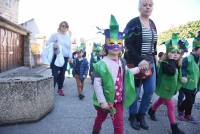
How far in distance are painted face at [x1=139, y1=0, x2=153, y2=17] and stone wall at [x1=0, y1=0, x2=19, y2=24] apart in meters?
17.3

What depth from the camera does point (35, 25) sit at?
33.5 m

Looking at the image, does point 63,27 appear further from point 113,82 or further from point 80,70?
point 113,82

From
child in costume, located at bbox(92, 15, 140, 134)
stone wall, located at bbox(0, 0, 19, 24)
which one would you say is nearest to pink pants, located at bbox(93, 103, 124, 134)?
child in costume, located at bbox(92, 15, 140, 134)

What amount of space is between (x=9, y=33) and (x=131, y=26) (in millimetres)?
12600

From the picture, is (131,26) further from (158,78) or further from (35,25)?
(35,25)

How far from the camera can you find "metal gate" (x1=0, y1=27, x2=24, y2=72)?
47.0 feet

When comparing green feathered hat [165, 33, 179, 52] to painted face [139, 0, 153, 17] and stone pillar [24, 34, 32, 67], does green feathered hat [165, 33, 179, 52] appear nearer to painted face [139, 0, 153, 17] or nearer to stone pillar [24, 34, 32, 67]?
painted face [139, 0, 153, 17]

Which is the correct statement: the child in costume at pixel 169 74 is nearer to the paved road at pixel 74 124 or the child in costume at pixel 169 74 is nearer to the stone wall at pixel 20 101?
the paved road at pixel 74 124

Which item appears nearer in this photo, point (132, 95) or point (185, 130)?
point (132, 95)

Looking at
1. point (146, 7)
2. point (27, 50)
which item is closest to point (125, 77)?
point (146, 7)

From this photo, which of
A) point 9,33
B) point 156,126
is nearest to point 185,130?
point 156,126

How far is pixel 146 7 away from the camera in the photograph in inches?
173


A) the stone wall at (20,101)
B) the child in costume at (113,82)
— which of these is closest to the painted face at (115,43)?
the child in costume at (113,82)

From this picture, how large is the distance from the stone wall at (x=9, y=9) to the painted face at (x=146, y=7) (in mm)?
17290
